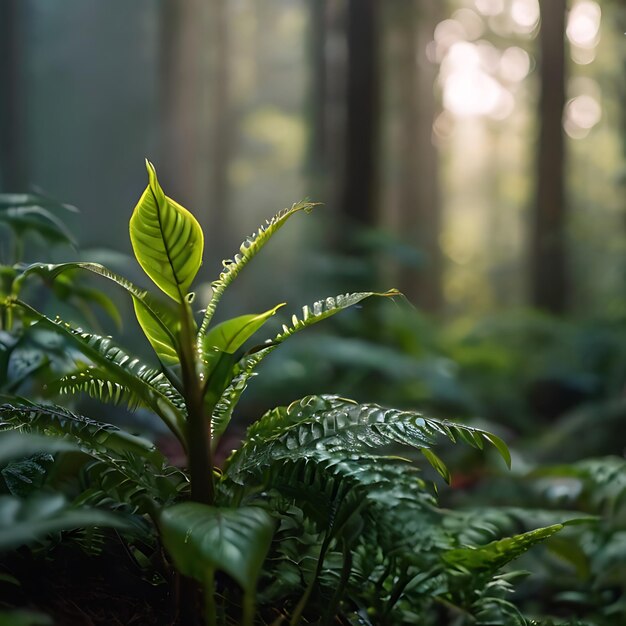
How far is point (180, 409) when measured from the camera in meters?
1.27

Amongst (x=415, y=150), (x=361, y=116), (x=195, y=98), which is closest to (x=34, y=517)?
(x=361, y=116)

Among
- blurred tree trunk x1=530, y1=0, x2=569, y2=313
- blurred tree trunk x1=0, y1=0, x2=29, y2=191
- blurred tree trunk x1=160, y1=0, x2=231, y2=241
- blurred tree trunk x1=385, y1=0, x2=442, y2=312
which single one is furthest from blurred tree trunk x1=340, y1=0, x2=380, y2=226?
blurred tree trunk x1=385, y1=0, x2=442, y2=312

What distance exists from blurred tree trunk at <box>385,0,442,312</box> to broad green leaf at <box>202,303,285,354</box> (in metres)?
11.2

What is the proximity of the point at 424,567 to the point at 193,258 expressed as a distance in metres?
0.60

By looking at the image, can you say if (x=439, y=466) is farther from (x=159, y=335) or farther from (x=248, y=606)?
(x=159, y=335)

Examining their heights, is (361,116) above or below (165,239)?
above

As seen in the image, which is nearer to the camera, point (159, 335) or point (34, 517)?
point (34, 517)

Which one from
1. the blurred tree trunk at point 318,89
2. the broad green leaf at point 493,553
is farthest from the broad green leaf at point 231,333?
the blurred tree trunk at point 318,89

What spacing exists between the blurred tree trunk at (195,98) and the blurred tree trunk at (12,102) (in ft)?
7.63

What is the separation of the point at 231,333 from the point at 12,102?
380 cm

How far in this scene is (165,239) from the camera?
1154 mm

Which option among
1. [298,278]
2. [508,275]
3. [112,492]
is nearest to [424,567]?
[112,492]

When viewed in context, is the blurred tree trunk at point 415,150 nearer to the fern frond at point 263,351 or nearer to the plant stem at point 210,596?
the fern frond at point 263,351

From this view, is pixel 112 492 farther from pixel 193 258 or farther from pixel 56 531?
pixel 193 258
